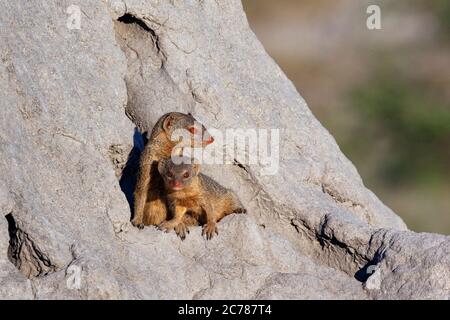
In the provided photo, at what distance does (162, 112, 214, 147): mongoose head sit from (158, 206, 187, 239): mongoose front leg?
0.51 meters

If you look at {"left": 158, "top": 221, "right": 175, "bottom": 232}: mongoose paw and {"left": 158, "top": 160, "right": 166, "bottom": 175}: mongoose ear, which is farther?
{"left": 158, "top": 160, "right": 166, "bottom": 175}: mongoose ear

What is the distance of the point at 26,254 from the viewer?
8.02 metres

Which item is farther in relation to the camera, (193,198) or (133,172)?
(133,172)

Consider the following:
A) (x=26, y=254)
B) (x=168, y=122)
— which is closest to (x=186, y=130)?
(x=168, y=122)

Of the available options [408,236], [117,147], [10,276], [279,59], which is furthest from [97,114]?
[279,59]

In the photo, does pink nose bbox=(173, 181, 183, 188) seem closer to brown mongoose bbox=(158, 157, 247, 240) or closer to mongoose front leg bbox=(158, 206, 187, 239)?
brown mongoose bbox=(158, 157, 247, 240)

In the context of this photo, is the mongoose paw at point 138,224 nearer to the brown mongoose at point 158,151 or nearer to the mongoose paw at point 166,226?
the mongoose paw at point 166,226

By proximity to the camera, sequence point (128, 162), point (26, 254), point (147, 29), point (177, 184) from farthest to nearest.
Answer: point (147, 29)
point (128, 162)
point (177, 184)
point (26, 254)

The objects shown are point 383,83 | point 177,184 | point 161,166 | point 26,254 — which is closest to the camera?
point 26,254

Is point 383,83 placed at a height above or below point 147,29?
below

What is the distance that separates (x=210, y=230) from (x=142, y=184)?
25.5 inches

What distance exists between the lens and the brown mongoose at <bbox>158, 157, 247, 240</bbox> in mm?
8953

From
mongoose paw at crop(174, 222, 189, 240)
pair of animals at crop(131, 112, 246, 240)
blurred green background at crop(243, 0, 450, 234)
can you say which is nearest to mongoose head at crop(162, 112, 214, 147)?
pair of animals at crop(131, 112, 246, 240)

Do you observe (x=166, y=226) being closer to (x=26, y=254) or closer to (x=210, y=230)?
(x=210, y=230)
